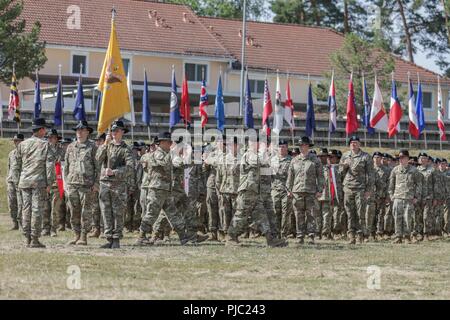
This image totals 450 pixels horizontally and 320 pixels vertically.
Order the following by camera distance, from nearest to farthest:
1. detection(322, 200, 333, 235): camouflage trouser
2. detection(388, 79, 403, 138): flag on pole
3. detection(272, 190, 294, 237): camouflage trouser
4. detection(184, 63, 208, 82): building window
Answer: detection(272, 190, 294, 237): camouflage trouser, detection(322, 200, 333, 235): camouflage trouser, detection(388, 79, 403, 138): flag on pole, detection(184, 63, 208, 82): building window

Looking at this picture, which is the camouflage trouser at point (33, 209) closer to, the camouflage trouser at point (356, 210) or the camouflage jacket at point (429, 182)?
the camouflage trouser at point (356, 210)

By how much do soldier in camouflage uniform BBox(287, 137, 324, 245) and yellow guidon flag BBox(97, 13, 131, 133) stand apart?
386cm

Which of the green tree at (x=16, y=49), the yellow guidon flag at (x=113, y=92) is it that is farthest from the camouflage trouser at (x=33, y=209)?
the green tree at (x=16, y=49)

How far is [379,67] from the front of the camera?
5347 cm

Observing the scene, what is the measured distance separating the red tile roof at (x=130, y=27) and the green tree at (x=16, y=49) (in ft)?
31.1

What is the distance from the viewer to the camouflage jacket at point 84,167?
16844 mm

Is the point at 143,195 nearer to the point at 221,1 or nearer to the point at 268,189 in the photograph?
the point at 268,189

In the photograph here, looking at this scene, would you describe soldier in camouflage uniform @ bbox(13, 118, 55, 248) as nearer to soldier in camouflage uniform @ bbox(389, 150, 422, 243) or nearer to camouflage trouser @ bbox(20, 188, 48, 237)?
camouflage trouser @ bbox(20, 188, 48, 237)

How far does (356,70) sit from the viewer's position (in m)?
50.4

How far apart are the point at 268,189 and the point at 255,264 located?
4030mm

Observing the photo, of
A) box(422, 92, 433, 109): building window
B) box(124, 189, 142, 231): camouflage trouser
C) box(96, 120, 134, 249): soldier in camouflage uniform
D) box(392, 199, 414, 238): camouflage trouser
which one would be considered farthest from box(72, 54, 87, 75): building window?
box(96, 120, 134, 249): soldier in camouflage uniform

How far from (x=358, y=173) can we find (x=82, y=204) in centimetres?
597

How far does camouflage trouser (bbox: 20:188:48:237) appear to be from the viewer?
15.9 meters
